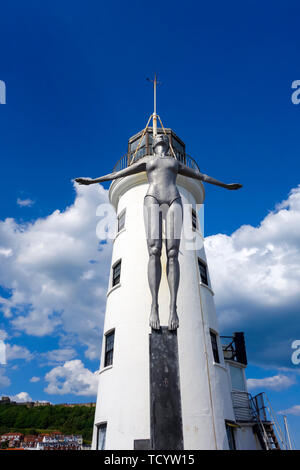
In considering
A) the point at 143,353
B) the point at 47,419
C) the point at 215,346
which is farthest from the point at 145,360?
the point at 47,419

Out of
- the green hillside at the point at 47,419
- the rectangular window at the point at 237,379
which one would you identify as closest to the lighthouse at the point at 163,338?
the rectangular window at the point at 237,379

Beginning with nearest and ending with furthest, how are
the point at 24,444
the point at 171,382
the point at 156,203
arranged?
1. the point at 171,382
2. the point at 156,203
3. the point at 24,444

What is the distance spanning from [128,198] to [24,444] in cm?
5138

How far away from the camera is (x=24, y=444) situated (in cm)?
5375

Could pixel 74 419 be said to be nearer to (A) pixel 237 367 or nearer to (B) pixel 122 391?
(A) pixel 237 367

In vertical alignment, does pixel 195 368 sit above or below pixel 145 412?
above

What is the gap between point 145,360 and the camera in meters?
14.9

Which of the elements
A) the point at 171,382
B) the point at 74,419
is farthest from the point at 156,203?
the point at 74,419

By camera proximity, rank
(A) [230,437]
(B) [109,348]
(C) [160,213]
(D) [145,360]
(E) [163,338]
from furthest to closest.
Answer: (B) [109,348]
(A) [230,437]
(D) [145,360]
(C) [160,213]
(E) [163,338]

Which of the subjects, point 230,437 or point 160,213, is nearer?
point 160,213

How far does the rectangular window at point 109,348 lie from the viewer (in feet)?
54.5

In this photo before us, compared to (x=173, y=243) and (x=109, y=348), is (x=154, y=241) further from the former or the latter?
(x=109, y=348)

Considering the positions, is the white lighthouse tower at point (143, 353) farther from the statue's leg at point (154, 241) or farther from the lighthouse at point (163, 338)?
the statue's leg at point (154, 241)

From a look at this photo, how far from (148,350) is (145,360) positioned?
48cm
